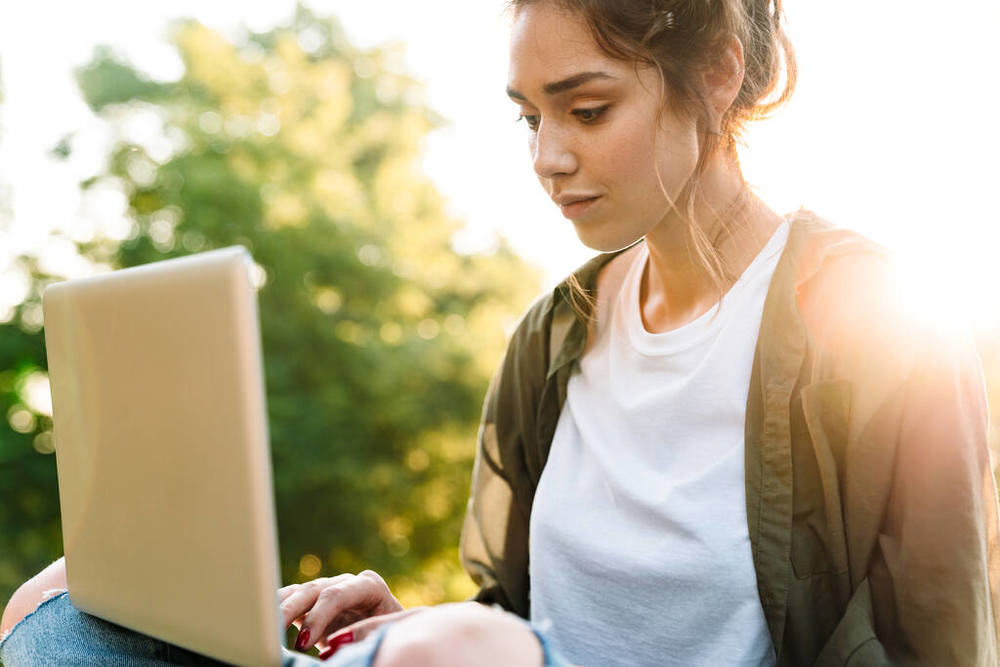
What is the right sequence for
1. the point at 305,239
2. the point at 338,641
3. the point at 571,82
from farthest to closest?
the point at 305,239 < the point at 571,82 < the point at 338,641

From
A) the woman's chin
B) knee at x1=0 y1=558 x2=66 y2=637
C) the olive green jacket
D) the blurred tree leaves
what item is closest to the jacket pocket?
the olive green jacket

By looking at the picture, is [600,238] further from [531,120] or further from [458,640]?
[458,640]

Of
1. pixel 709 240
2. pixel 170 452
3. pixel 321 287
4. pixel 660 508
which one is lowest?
pixel 321 287

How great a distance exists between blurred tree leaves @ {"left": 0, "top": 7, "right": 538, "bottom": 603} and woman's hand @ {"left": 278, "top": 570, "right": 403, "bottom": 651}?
6.52 m

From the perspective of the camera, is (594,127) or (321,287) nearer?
(594,127)

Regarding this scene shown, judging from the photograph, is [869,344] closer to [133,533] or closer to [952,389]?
[952,389]

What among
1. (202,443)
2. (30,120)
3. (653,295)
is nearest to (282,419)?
(30,120)

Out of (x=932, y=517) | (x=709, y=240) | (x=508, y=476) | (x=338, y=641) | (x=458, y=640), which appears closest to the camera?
(x=458, y=640)

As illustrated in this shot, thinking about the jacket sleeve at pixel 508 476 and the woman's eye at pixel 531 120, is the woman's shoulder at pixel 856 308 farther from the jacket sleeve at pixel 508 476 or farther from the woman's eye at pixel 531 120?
the jacket sleeve at pixel 508 476

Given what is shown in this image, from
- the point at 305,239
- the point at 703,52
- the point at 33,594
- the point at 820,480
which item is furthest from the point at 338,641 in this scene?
the point at 305,239

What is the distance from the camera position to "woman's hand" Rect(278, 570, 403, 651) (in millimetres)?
1119

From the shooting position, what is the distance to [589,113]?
4.07 ft

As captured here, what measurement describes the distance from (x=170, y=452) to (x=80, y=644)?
34 centimetres

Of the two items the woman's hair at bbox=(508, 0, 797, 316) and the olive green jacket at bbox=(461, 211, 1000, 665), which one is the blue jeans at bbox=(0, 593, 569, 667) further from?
the woman's hair at bbox=(508, 0, 797, 316)
